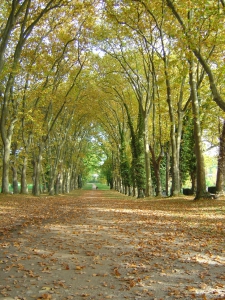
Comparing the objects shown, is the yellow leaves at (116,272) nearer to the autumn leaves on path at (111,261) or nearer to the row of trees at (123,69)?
the autumn leaves on path at (111,261)

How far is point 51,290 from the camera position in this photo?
14.7 feet

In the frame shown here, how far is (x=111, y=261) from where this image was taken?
605 cm

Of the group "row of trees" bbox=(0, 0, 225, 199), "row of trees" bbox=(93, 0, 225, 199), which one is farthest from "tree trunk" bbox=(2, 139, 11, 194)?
"row of trees" bbox=(93, 0, 225, 199)

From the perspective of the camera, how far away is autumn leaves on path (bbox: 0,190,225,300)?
14.8 ft

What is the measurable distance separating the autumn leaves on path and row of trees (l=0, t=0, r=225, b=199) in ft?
19.9

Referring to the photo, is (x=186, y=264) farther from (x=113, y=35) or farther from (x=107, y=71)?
(x=107, y=71)

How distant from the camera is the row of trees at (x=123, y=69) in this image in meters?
14.9

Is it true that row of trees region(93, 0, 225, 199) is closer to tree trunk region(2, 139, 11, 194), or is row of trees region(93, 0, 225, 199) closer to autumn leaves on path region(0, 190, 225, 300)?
autumn leaves on path region(0, 190, 225, 300)

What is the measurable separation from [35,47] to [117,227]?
1597 cm

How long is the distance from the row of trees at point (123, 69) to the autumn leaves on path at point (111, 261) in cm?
608

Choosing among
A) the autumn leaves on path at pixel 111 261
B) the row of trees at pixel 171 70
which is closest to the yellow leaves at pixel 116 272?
the autumn leaves on path at pixel 111 261

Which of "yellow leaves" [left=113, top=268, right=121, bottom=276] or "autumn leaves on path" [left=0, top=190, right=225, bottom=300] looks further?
"yellow leaves" [left=113, top=268, right=121, bottom=276]

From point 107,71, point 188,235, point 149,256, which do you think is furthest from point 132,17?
point 149,256

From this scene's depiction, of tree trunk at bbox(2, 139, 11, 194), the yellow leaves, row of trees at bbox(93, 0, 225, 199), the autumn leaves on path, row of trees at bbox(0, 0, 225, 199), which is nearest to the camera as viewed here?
the autumn leaves on path
